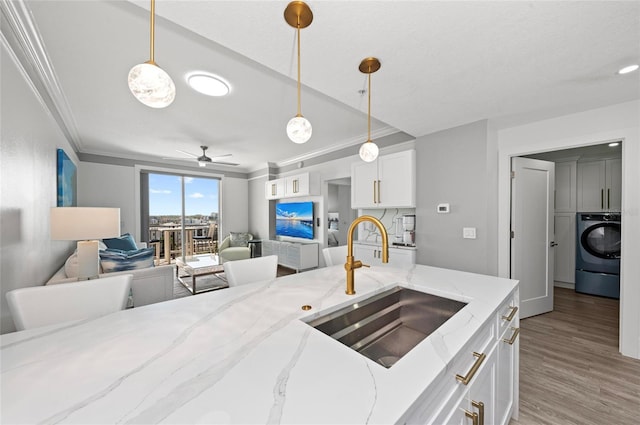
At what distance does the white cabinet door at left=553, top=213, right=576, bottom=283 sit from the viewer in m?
3.95

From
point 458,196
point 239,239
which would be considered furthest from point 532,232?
point 239,239

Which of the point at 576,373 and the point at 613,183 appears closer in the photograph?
the point at 576,373

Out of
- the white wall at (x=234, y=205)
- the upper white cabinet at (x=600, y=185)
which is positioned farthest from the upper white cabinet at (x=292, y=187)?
the upper white cabinet at (x=600, y=185)

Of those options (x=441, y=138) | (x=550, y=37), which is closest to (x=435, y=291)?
(x=550, y=37)

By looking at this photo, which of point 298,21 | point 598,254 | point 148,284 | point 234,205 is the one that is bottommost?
A: point 148,284

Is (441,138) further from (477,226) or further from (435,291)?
(435,291)

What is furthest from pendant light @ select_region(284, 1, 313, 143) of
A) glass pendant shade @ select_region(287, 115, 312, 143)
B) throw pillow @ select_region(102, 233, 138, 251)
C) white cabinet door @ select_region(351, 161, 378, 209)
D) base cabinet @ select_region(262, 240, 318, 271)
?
throw pillow @ select_region(102, 233, 138, 251)

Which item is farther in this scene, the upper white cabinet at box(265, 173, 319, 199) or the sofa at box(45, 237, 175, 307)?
the upper white cabinet at box(265, 173, 319, 199)

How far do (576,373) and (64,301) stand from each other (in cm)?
341

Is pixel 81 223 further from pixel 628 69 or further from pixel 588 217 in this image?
pixel 588 217

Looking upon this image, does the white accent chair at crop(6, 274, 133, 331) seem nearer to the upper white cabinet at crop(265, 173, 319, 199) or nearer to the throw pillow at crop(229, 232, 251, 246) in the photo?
the upper white cabinet at crop(265, 173, 319, 199)

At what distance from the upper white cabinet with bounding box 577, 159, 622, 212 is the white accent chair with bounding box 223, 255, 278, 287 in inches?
197

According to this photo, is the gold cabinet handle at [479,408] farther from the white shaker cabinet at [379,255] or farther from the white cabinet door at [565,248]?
the white cabinet door at [565,248]

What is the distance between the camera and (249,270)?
1.70 meters
